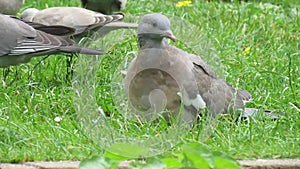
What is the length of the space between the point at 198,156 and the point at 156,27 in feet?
5.18

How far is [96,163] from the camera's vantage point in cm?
375

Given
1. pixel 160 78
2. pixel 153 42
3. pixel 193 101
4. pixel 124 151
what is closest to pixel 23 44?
pixel 153 42

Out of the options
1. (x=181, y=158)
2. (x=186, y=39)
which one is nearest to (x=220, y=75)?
(x=186, y=39)

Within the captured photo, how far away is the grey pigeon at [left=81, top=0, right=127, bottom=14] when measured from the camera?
7969mm

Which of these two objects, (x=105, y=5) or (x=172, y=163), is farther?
(x=105, y=5)

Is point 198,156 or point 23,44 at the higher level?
point 198,156

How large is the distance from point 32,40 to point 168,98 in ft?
5.04

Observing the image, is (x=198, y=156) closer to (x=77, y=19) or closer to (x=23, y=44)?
(x=23, y=44)

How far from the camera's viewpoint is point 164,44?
5.29m

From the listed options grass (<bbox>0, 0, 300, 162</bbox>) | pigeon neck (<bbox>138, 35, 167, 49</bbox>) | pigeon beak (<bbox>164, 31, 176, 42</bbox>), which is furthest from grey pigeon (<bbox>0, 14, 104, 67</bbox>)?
pigeon beak (<bbox>164, 31, 176, 42</bbox>)

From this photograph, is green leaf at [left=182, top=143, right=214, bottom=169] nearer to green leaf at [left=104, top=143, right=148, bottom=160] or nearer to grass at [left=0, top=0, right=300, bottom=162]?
green leaf at [left=104, top=143, right=148, bottom=160]

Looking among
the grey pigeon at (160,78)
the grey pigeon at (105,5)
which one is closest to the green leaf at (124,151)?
the grey pigeon at (160,78)

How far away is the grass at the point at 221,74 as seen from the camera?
4855 millimetres

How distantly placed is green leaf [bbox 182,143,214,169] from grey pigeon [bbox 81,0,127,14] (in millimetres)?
4316
